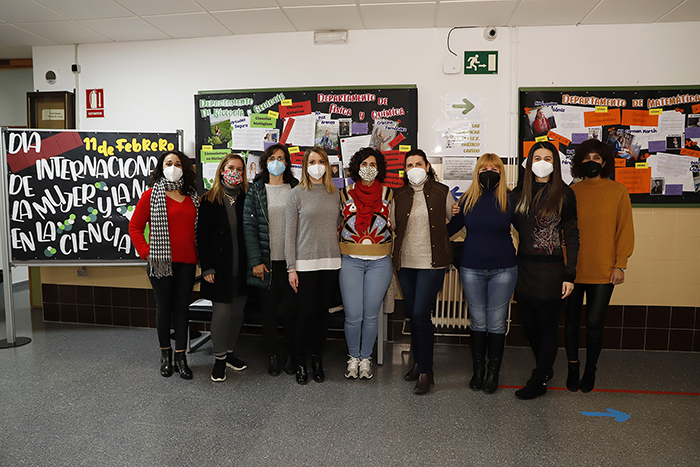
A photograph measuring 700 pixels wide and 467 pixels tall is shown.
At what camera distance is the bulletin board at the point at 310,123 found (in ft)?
12.0

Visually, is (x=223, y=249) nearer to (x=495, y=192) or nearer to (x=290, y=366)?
(x=290, y=366)

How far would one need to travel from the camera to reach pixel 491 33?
3.57 m

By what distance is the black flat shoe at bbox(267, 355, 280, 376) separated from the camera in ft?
9.85

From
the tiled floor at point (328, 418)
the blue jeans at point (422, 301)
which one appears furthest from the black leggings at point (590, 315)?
the blue jeans at point (422, 301)

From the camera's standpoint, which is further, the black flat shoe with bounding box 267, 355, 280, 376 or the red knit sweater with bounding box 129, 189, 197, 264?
the black flat shoe with bounding box 267, 355, 280, 376

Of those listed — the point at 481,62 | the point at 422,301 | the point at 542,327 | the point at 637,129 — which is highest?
the point at 481,62

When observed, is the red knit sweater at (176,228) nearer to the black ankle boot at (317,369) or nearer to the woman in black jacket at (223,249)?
the woman in black jacket at (223,249)

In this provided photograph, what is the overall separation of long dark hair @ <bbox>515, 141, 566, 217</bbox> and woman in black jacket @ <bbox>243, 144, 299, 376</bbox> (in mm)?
1478

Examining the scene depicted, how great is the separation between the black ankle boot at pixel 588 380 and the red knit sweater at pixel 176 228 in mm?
2695

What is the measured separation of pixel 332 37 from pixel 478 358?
2.82 m

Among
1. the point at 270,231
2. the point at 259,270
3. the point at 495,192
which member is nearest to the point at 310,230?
the point at 270,231

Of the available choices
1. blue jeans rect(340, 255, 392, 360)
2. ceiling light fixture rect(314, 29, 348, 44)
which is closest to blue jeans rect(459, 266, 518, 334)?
blue jeans rect(340, 255, 392, 360)

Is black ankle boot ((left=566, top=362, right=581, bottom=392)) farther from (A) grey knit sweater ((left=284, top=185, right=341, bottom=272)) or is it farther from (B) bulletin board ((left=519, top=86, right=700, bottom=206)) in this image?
(A) grey knit sweater ((left=284, top=185, right=341, bottom=272))

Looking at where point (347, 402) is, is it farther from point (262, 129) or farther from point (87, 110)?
point (87, 110)
